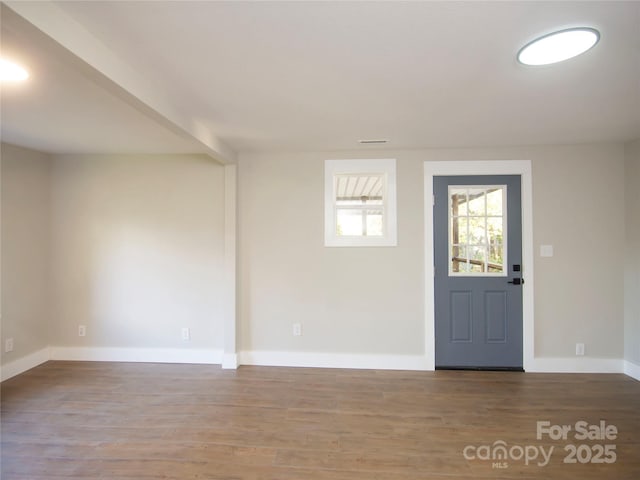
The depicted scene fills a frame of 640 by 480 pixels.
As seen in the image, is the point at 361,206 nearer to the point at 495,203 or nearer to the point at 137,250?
the point at 495,203

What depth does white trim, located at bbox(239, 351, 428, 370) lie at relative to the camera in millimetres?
3299

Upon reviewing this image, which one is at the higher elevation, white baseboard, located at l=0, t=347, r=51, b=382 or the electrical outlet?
the electrical outlet

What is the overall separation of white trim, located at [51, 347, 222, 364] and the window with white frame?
1.92 metres

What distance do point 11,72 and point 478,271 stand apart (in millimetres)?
4062

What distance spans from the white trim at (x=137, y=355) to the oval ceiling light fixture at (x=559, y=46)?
3688mm

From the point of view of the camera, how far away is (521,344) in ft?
10.6

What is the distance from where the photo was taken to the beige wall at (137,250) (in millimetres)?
3482

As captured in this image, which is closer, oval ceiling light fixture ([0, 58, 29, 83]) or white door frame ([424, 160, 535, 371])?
oval ceiling light fixture ([0, 58, 29, 83])

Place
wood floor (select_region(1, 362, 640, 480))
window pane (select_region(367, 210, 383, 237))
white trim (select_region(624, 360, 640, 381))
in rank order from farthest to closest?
window pane (select_region(367, 210, 383, 237)) < white trim (select_region(624, 360, 640, 381)) < wood floor (select_region(1, 362, 640, 480))

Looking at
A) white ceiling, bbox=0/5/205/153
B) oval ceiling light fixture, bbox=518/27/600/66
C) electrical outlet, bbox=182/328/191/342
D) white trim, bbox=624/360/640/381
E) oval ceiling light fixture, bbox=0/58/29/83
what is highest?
white ceiling, bbox=0/5/205/153

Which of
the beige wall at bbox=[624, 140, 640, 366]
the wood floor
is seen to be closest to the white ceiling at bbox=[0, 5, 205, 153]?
the wood floor

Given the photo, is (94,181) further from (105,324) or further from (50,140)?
(105,324)

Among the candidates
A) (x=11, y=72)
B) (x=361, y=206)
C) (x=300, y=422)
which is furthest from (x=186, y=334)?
(x=11, y=72)

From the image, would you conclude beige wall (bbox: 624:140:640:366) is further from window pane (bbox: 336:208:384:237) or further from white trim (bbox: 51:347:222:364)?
white trim (bbox: 51:347:222:364)
